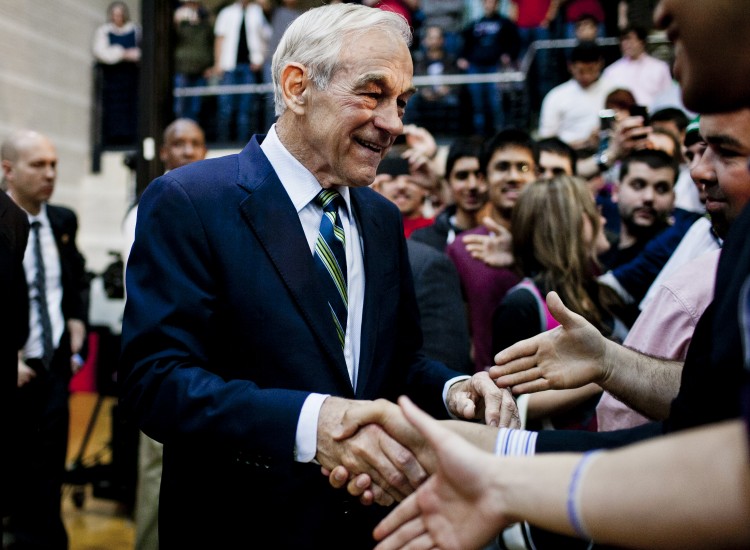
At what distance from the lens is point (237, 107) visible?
8516mm

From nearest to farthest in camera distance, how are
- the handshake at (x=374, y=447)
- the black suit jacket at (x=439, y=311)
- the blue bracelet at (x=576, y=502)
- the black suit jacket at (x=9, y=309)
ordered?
the blue bracelet at (x=576, y=502) < the handshake at (x=374, y=447) < the black suit jacket at (x=9, y=309) < the black suit jacket at (x=439, y=311)

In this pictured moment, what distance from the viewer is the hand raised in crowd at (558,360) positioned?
1.65m

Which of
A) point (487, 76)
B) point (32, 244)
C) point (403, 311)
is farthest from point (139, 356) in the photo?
point (487, 76)

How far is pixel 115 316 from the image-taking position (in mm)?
8227

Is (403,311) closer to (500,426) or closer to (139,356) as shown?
(500,426)

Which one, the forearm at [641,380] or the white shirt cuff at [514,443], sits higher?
the forearm at [641,380]

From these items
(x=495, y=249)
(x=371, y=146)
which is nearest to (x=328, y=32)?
(x=371, y=146)

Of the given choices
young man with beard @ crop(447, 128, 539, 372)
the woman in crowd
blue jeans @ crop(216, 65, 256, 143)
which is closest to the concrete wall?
blue jeans @ crop(216, 65, 256, 143)

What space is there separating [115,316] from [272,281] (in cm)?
726

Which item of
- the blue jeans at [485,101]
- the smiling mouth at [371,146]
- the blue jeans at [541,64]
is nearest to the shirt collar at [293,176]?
the smiling mouth at [371,146]

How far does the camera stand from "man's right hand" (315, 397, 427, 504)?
1.34 metres

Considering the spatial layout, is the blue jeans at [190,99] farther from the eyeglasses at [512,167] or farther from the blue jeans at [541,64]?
the eyeglasses at [512,167]

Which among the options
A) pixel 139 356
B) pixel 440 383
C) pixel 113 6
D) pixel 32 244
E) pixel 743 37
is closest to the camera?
pixel 743 37

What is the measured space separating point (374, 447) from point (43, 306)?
8.73ft
